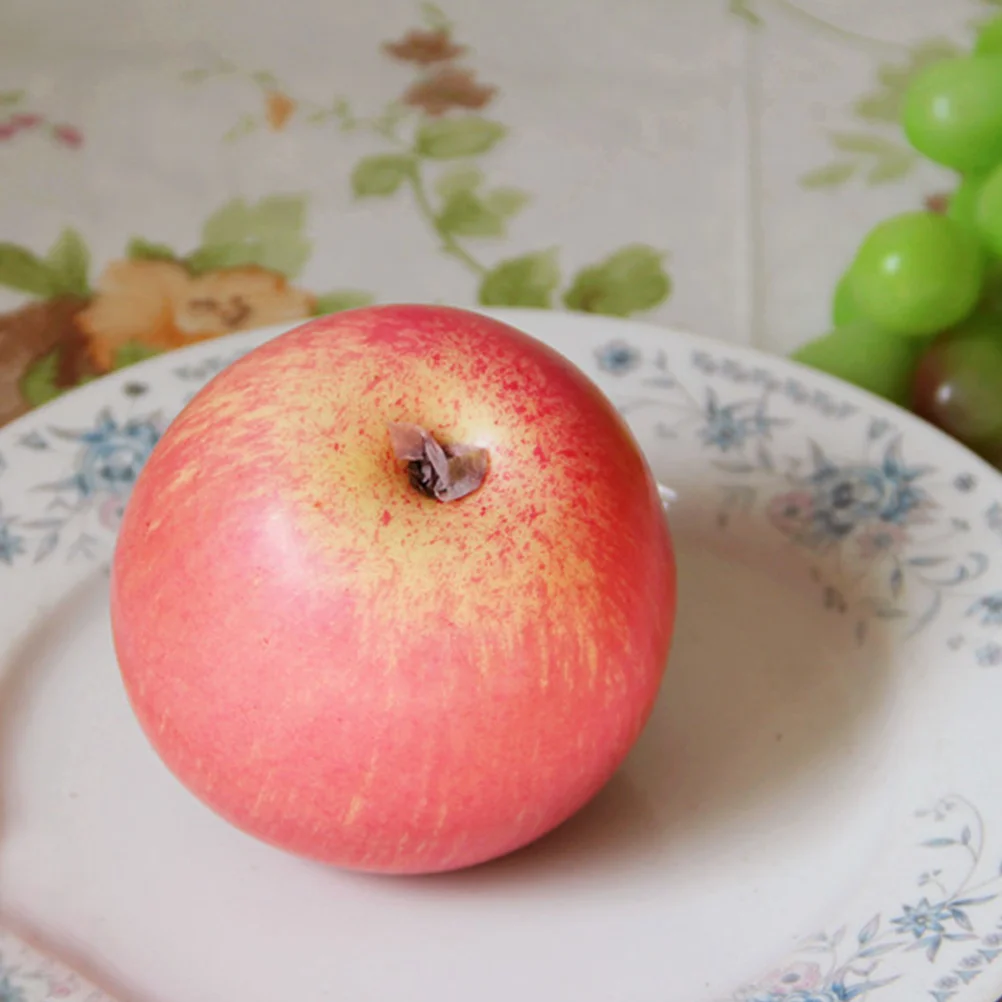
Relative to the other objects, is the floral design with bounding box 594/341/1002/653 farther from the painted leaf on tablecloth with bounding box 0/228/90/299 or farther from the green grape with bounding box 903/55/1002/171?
the painted leaf on tablecloth with bounding box 0/228/90/299

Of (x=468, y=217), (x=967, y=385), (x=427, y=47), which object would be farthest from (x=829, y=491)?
(x=427, y=47)

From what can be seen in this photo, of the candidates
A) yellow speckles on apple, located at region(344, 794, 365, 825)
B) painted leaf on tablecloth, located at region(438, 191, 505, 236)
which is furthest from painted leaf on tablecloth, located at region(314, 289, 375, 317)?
yellow speckles on apple, located at region(344, 794, 365, 825)

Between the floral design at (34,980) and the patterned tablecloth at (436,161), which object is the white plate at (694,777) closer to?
the floral design at (34,980)

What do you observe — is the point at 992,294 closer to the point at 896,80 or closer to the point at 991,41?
the point at 991,41

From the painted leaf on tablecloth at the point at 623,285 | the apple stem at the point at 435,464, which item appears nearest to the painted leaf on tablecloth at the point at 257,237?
the painted leaf on tablecloth at the point at 623,285

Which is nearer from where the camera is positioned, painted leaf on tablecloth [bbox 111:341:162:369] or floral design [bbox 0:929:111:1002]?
floral design [bbox 0:929:111:1002]

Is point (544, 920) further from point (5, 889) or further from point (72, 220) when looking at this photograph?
point (72, 220)

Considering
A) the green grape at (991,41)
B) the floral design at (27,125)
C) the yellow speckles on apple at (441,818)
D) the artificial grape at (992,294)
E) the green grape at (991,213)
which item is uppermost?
the green grape at (991,41)

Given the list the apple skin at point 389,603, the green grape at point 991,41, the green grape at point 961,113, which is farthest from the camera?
the green grape at point 991,41
